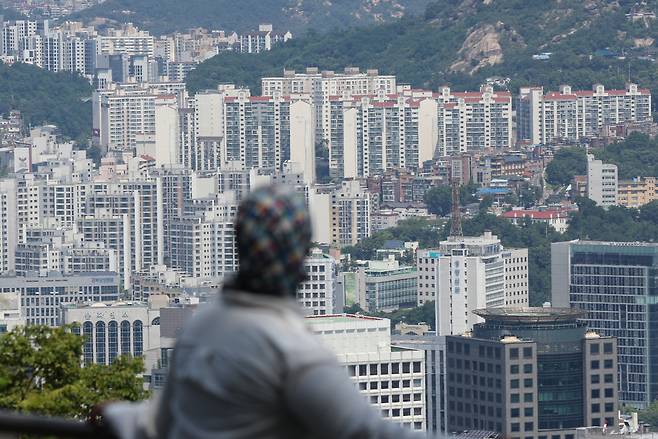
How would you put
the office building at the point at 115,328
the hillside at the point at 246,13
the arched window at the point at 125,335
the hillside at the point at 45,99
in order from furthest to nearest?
1. the hillside at the point at 246,13
2. the hillside at the point at 45,99
3. the arched window at the point at 125,335
4. the office building at the point at 115,328

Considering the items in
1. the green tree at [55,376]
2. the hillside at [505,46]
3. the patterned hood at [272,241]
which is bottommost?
the green tree at [55,376]

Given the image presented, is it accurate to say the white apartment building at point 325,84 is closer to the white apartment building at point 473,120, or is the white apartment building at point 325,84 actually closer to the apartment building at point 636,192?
the white apartment building at point 473,120

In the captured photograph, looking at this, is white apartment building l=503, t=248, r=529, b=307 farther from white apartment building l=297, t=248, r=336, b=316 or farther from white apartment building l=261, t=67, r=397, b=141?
white apartment building l=261, t=67, r=397, b=141

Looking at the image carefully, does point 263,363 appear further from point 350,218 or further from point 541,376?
point 350,218

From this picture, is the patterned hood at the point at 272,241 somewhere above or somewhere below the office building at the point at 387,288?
above

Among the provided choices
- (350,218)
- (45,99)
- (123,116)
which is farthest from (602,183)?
(45,99)

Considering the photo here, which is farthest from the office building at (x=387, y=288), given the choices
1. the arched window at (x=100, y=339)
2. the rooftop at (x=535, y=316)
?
the rooftop at (x=535, y=316)

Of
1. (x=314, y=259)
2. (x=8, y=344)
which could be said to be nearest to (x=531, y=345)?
(x=314, y=259)
